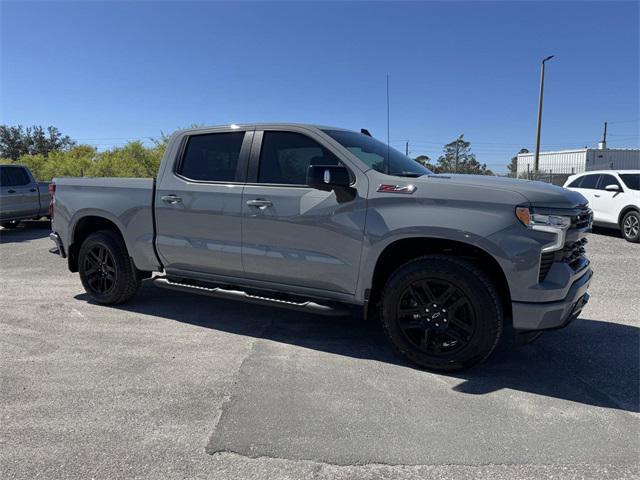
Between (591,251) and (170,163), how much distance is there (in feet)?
27.8

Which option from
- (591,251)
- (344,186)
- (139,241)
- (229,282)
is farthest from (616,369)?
(591,251)

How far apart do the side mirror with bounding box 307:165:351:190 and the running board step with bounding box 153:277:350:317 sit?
106cm

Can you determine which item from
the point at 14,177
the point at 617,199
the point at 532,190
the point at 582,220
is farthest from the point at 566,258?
the point at 14,177

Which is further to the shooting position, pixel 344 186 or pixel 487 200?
pixel 344 186

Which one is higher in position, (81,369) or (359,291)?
(359,291)

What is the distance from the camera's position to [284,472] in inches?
99.6

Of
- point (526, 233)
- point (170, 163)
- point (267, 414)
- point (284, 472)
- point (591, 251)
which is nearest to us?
point (284, 472)

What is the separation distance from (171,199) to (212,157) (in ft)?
1.97

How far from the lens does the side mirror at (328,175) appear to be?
12.4 feet

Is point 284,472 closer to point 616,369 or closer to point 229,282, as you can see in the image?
point 229,282

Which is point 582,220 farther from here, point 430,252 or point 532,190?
point 430,252

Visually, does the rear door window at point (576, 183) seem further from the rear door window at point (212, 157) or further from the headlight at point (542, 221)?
the rear door window at point (212, 157)

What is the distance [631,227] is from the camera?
11.1 metres

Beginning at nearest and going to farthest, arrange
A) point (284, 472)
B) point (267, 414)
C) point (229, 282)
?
point (284, 472) < point (267, 414) < point (229, 282)
